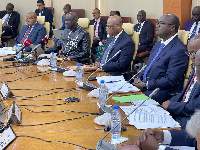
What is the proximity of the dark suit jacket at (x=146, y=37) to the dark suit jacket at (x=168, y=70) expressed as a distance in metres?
2.93

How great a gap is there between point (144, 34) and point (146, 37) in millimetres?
Answer: 94

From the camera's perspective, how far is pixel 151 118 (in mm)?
2037

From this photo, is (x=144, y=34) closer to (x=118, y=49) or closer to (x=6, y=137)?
(x=118, y=49)

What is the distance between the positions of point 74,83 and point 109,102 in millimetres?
685

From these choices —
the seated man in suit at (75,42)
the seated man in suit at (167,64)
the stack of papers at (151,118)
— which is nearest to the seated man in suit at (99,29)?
the seated man in suit at (75,42)

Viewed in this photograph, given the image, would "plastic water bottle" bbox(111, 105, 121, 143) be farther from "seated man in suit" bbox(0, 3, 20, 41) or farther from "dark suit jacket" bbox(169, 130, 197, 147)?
"seated man in suit" bbox(0, 3, 20, 41)

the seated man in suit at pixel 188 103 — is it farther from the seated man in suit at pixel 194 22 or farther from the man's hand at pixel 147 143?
the seated man in suit at pixel 194 22

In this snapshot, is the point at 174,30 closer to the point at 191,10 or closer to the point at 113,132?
the point at 113,132

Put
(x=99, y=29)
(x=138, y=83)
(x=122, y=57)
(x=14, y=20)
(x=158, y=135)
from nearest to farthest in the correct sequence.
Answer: (x=158, y=135), (x=138, y=83), (x=122, y=57), (x=99, y=29), (x=14, y=20)

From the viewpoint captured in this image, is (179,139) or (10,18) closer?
(179,139)

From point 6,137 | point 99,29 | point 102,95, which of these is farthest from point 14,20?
point 6,137

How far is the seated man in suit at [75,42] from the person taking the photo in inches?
181

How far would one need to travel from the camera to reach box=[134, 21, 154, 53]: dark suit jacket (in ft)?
19.9

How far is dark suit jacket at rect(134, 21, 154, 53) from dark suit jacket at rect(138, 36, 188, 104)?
9.60 ft
